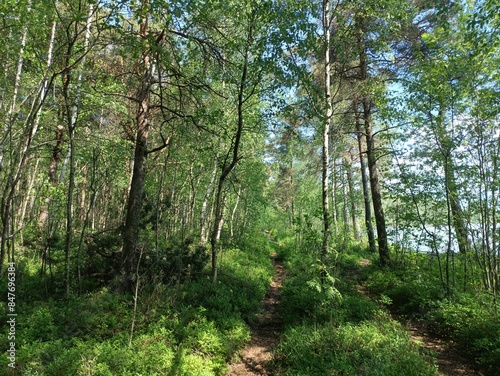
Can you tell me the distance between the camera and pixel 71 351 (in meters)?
3.79

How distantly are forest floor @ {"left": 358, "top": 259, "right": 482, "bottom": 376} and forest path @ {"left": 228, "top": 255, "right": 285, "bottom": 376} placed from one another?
2638 mm

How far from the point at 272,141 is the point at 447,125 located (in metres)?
13.9

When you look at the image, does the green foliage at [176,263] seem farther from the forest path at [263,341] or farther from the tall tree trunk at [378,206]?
the tall tree trunk at [378,206]

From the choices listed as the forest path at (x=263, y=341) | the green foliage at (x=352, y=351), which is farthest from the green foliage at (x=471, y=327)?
the forest path at (x=263, y=341)

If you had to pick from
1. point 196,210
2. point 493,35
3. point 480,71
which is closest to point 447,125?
point 480,71

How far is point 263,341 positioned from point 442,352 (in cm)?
334

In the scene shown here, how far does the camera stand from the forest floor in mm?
4504

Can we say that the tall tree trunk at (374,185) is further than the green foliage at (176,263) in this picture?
Yes

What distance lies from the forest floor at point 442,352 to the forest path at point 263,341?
2.64 m

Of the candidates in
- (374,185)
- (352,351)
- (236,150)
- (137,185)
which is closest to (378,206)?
(374,185)

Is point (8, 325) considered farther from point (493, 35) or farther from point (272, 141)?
point (272, 141)

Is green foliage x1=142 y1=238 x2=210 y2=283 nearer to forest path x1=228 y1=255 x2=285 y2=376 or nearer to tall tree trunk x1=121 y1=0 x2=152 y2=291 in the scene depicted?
tall tree trunk x1=121 y1=0 x2=152 y2=291

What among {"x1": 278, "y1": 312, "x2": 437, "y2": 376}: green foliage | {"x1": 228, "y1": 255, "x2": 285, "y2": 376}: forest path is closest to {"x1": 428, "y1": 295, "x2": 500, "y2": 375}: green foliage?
{"x1": 278, "y1": 312, "x2": 437, "y2": 376}: green foliage

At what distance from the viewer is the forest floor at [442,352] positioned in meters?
4.50
